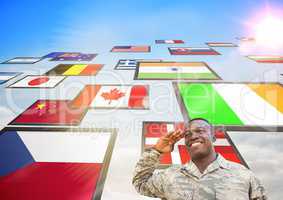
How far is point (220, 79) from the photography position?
10.8m

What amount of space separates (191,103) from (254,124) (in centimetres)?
183

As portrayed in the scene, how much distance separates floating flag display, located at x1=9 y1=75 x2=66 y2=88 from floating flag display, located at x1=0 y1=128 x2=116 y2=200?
12.0 ft

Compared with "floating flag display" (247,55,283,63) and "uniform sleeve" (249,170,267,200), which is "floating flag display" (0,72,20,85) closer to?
"uniform sleeve" (249,170,267,200)

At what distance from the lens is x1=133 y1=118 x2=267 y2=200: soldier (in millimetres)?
3154

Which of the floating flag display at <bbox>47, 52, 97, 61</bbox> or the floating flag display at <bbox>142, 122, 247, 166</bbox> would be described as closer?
the floating flag display at <bbox>142, 122, 247, 166</bbox>

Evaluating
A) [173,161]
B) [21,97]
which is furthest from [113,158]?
[21,97]

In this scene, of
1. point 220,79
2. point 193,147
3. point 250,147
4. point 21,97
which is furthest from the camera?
point 220,79

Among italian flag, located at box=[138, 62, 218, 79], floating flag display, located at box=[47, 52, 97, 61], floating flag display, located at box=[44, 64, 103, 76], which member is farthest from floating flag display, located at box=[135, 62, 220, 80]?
floating flag display, located at box=[47, 52, 97, 61]

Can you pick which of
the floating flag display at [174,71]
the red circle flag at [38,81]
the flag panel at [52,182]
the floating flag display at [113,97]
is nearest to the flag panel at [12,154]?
the flag panel at [52,182]

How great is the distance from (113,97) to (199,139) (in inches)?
222

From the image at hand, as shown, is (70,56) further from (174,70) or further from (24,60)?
(174,70)

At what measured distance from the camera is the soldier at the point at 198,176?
3.15 meters

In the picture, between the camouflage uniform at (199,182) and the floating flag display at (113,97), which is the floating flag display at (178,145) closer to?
the floating flag display at (113,97)

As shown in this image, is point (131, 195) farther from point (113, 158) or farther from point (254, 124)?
point (254, 124)
